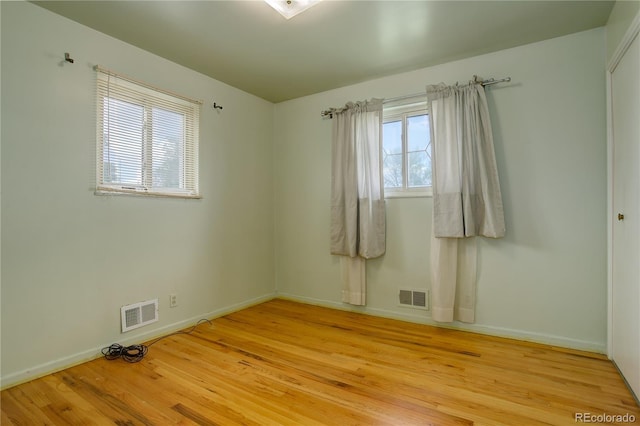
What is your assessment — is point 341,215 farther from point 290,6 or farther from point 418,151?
point 290,6

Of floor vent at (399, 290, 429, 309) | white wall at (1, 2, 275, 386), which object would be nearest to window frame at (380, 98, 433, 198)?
floor vent at (399, 290, 429, 309)

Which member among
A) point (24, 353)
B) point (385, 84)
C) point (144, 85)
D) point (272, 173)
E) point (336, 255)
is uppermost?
point (385, 84)

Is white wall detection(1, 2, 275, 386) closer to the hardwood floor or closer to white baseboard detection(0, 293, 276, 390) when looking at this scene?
white baseboard detection(0, 293, 276, 390)

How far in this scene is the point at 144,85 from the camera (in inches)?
107

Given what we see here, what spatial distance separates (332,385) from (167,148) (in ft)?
7.96

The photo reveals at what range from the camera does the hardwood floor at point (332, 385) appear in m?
1.68

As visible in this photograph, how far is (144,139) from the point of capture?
273cm

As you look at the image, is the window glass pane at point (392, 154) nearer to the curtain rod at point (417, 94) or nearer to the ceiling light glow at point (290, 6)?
the curtain rod at point (417, 94)

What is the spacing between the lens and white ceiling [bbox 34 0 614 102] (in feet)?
7.13

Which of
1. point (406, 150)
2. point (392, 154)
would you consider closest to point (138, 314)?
point (392, 154)

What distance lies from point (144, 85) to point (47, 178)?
1075 millimetres

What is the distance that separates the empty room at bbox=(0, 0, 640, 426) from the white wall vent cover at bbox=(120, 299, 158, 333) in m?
0.03

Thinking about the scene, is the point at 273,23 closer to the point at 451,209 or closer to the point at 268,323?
the point at 451,209

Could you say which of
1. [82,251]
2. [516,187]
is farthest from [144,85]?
[516,187]
